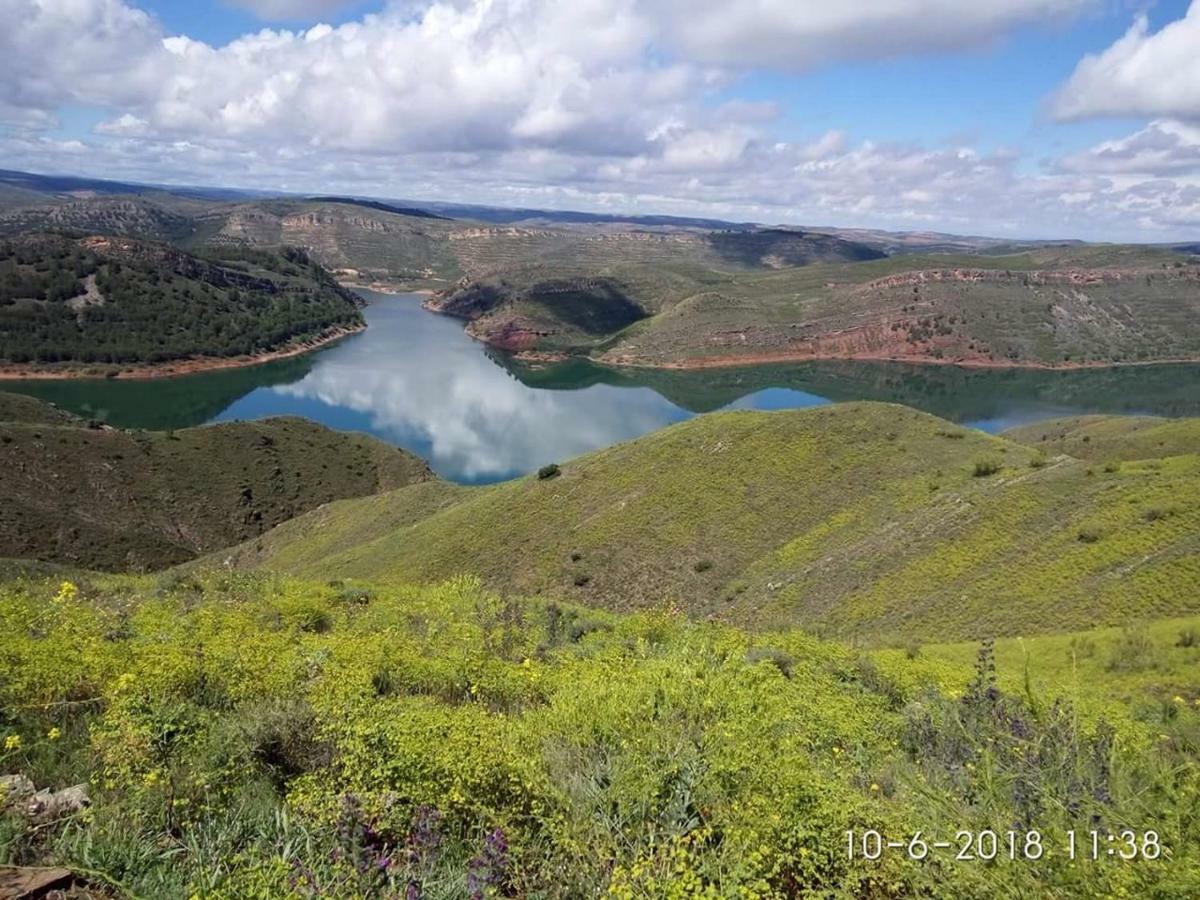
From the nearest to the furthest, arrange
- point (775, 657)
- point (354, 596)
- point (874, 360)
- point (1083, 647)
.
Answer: point (775, 657) < point (1083, 647) < point (354, 596) < point (874, 360)

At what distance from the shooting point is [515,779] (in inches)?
243

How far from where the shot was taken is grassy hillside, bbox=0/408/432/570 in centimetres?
5144

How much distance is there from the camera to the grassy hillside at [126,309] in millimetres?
127938

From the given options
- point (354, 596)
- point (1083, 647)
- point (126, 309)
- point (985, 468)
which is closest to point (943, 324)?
point (985, 468)

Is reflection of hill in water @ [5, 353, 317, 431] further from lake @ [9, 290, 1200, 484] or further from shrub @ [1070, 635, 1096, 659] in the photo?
shrub @ [1070, 635, 1096, 659]

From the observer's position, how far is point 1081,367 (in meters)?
152

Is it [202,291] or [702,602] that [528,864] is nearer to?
[702,602]

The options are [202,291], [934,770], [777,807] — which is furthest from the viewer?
[202,291]

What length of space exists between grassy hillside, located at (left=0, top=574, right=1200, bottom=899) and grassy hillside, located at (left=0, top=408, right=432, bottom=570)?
4807 cm

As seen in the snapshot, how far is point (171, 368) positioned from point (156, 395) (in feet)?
53.2

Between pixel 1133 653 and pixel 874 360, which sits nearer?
pixel 1133 653

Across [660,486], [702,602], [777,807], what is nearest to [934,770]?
[777,807]

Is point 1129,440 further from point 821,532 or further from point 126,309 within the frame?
point 126,309

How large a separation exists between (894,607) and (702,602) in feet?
27.7
